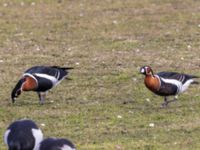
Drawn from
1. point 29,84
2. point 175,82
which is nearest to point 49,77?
point 29,84

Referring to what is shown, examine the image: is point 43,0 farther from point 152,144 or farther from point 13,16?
point 152,144

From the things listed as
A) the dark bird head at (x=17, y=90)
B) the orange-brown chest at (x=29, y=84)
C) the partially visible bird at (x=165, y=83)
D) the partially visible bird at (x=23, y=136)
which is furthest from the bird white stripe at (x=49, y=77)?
the partially visible bird at (x=23, y=136)

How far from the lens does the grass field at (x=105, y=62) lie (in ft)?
37.7

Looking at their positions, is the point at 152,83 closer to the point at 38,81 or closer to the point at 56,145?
the point at 38,81

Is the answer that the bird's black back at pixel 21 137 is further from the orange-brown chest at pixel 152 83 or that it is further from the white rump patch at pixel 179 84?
the white rump patch at pixel 179 84

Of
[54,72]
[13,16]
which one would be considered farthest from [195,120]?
[13,16]

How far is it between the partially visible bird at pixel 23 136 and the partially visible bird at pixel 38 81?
3310mm

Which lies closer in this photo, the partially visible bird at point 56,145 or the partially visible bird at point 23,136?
the partially visible bird at point 56,145

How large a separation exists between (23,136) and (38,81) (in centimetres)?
361

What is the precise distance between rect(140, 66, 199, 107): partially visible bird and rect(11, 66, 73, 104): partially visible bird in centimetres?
134

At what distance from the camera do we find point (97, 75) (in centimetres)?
1509

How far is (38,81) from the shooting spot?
42.7ft

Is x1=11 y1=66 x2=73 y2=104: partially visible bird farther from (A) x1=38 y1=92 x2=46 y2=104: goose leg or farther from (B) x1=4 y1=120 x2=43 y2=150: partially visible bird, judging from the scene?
(B) x1=4 y1=120 x2=43 y2=150: partially visible bird

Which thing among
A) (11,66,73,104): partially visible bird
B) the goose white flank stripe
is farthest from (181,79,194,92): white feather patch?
(11,66,73,104): partially visible bird
